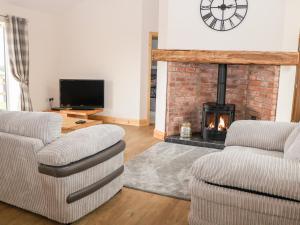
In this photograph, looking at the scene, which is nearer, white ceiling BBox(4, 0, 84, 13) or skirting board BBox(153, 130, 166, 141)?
skirting board BBox(153, 130, 166, 141)

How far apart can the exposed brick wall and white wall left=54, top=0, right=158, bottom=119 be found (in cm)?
124

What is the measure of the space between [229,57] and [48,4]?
388 cm

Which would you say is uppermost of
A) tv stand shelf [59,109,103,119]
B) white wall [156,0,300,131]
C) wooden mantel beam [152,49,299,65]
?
white wall [156,0,300,131]

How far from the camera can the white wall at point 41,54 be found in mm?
6242

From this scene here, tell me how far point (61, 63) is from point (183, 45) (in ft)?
10.9

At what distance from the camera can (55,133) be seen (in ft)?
8.33

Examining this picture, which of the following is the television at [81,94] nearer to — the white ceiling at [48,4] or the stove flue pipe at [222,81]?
the white ceiling at [48,4]

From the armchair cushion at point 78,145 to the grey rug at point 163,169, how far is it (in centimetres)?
72

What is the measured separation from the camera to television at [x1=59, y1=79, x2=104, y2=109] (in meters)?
6.47

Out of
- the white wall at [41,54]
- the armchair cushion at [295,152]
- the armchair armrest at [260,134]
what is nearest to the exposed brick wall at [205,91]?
the armchair armrest at [260,134]

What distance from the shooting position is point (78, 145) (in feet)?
8.00

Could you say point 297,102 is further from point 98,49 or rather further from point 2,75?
point 2,75

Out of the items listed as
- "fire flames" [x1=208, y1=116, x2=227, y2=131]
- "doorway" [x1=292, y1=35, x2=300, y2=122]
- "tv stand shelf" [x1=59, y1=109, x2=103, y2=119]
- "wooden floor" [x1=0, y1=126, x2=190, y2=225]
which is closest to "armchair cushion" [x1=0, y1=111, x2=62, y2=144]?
"wooden floor" [x1=0, y1=126, x2=190, y2=225]

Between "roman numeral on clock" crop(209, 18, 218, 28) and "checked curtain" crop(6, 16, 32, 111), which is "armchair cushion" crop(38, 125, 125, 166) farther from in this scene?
A: "checked curtain" crop(6, 16, 32, 111)
